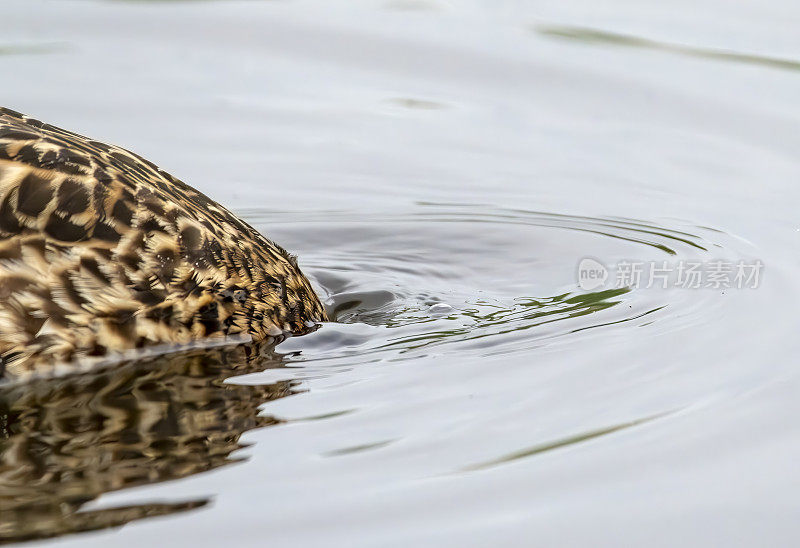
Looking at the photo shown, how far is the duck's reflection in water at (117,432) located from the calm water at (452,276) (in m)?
0.01

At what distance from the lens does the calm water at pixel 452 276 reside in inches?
185

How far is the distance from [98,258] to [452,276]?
8.31ft

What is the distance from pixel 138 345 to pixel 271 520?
1.55m

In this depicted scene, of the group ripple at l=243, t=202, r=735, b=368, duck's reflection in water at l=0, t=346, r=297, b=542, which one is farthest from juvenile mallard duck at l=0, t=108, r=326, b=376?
ripple at l=243, t=202, r=735, b=368

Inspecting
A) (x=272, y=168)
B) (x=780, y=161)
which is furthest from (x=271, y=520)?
(x=780, y=161)

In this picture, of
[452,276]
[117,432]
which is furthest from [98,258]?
[452,276]

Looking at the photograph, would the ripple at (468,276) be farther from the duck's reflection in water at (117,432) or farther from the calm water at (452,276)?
the duck's reflection in water at (117,432)

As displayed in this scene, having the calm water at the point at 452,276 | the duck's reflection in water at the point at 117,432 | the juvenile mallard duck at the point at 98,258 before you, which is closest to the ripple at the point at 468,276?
the calm water at the point at 452,276

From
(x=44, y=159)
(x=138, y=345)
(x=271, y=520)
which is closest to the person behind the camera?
(x=271, y=520)

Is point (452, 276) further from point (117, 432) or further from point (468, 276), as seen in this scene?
point (117, 432)

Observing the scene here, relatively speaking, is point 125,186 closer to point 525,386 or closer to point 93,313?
point 93,313

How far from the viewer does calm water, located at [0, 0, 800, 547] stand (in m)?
4.70

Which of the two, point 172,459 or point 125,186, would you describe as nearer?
point 172,459

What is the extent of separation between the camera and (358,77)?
10.5m
